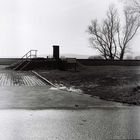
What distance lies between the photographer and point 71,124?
891 centimetres

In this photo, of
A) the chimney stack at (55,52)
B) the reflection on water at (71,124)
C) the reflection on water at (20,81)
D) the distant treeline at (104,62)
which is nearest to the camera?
the reflection on water at (71,124)

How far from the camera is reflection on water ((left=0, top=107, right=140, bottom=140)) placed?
25.3 ft

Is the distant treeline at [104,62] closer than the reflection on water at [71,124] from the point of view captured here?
No

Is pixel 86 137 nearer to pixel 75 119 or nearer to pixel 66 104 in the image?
pixel 75 119

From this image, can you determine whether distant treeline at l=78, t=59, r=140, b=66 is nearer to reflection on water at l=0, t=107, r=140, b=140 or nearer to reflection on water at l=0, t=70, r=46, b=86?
reflection on water at l=0, t=70, r=46, b=86

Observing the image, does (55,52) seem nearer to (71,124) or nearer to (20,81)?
(20,81)

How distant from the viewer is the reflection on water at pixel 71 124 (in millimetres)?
7699

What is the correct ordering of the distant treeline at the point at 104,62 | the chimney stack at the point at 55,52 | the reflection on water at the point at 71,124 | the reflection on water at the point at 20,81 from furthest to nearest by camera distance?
the distant treeline at the point at 104,62
the chimney stack at the point at 55,52
the reflection on water at the point at 20,81
the reflection on water at the point at 71,124

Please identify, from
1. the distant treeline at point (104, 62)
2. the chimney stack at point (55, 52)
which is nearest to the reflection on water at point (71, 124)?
the chimney stack at point (55, 52)

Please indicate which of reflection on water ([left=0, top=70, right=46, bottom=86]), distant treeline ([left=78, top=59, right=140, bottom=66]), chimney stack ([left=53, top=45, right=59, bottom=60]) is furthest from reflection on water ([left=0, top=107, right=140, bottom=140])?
distant treeline ([left=78, top=59, right=140, bottom=66])

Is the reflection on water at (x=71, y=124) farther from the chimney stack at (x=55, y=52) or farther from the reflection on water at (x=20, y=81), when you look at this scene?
the chimney stack at (x=55, y=52)

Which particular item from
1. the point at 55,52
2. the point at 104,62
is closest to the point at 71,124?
the point at 55,52

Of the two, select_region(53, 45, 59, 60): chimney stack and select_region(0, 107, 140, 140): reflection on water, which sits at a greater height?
select_region(53, 45, 59, 60): chimney stack

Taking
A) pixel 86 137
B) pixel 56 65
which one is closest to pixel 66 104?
pixel 86 137
